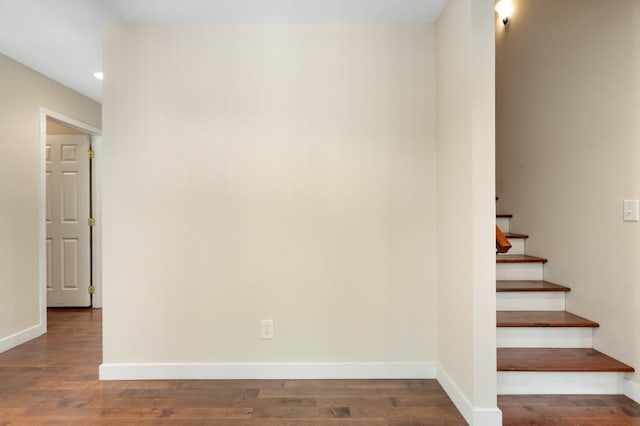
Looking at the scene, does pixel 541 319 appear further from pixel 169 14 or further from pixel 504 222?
pixel 169 14

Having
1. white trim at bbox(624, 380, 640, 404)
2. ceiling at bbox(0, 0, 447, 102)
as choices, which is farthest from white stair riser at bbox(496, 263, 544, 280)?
ceiling at bbox(0, 0, 447, 102)

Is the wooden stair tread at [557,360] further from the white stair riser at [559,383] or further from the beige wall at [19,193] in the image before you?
the beige wall at [19,193]

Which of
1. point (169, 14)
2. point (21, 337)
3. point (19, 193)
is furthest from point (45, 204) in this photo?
point (169, 14)

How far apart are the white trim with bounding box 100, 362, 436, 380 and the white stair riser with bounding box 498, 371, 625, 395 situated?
18.8 inches

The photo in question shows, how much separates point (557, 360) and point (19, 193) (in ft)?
14.4

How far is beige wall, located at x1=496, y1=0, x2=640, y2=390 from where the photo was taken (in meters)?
2.16

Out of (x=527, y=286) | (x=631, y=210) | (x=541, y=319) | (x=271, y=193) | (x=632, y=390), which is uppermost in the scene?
(x=271, y=193)

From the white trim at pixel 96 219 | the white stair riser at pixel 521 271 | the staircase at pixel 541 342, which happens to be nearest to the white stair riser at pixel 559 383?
the staircase at pixel 541 342

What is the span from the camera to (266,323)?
2518mm

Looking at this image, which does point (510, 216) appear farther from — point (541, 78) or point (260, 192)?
point (260, 192)

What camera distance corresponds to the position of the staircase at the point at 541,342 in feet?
7.18

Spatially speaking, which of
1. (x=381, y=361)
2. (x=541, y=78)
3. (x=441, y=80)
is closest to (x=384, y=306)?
(x=381, y=361)

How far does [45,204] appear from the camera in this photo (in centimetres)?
366

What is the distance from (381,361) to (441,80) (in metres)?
1.94
